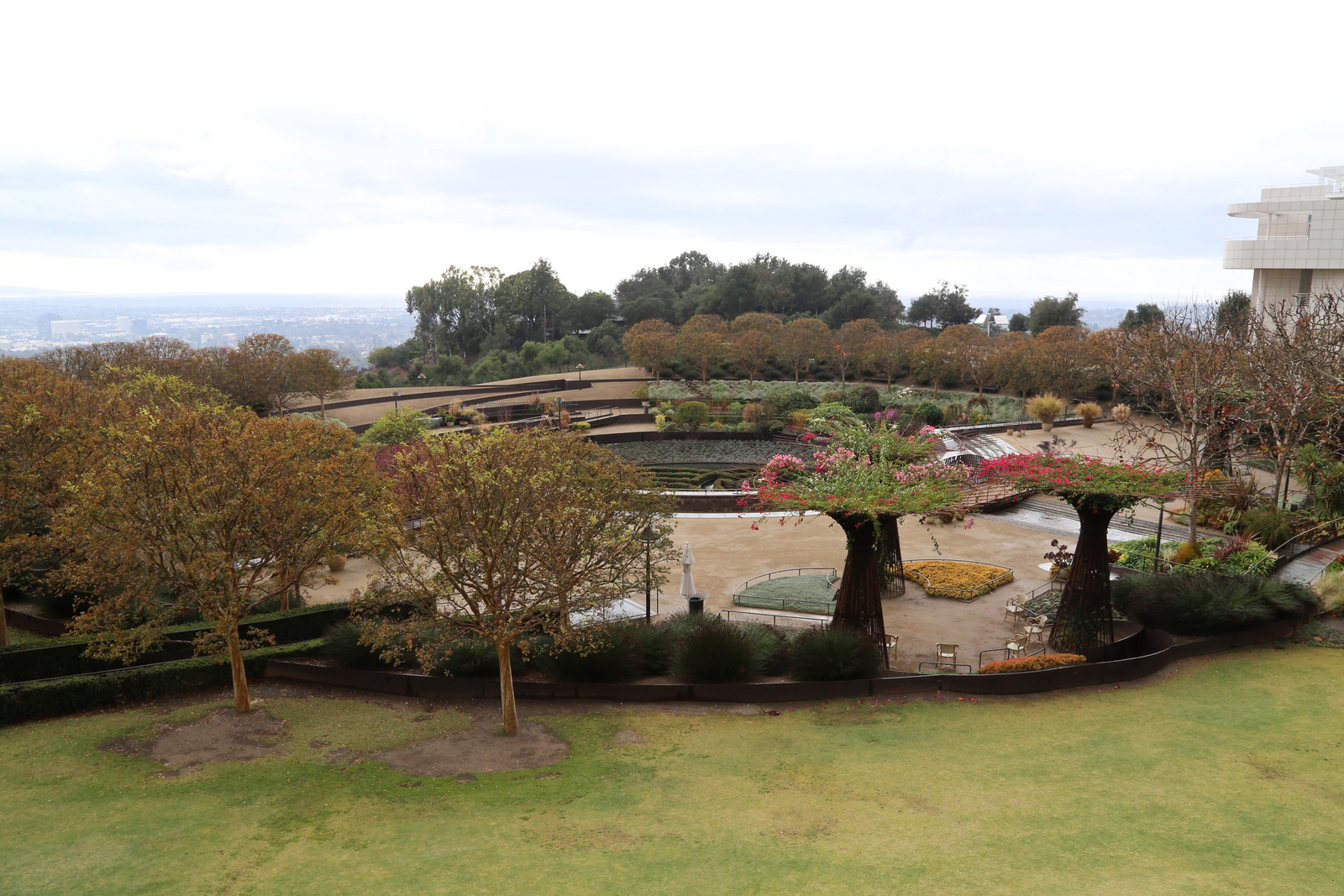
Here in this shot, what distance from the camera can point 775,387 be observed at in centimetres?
5462

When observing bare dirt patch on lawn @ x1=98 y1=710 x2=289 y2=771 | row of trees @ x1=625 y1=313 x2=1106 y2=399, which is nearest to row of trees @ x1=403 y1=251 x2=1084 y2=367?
row of trees @ x1=625 y1=313 x2=1106 y2=399

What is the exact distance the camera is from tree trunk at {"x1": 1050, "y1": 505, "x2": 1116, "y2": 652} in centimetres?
1606

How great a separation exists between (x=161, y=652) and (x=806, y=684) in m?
12.8

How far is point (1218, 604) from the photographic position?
16141 millimetres

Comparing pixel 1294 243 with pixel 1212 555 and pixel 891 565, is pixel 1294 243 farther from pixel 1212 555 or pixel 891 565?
pixel 891 565

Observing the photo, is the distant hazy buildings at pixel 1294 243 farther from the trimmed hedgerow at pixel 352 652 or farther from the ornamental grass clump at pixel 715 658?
the trimmed hedgerow at pixel 352 652

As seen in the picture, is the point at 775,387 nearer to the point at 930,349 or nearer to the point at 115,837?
the point at 930,349

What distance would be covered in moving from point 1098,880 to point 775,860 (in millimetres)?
3205

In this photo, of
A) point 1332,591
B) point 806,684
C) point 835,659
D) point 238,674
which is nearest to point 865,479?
point 835,659

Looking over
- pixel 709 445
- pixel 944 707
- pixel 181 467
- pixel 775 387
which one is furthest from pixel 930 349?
pixel 181 467

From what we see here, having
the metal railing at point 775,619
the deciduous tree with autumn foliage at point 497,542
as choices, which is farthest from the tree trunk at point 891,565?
the deciduous tree with autumn foliage at point 497,542

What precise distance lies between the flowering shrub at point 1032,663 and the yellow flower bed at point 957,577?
492cm

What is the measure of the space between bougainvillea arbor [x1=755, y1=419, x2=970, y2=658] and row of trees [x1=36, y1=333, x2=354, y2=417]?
28.9m

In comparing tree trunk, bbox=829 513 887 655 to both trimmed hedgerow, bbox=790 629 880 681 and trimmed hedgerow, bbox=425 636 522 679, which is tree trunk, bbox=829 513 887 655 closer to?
trimmed hedgerow, bbox=790 629 880 681
